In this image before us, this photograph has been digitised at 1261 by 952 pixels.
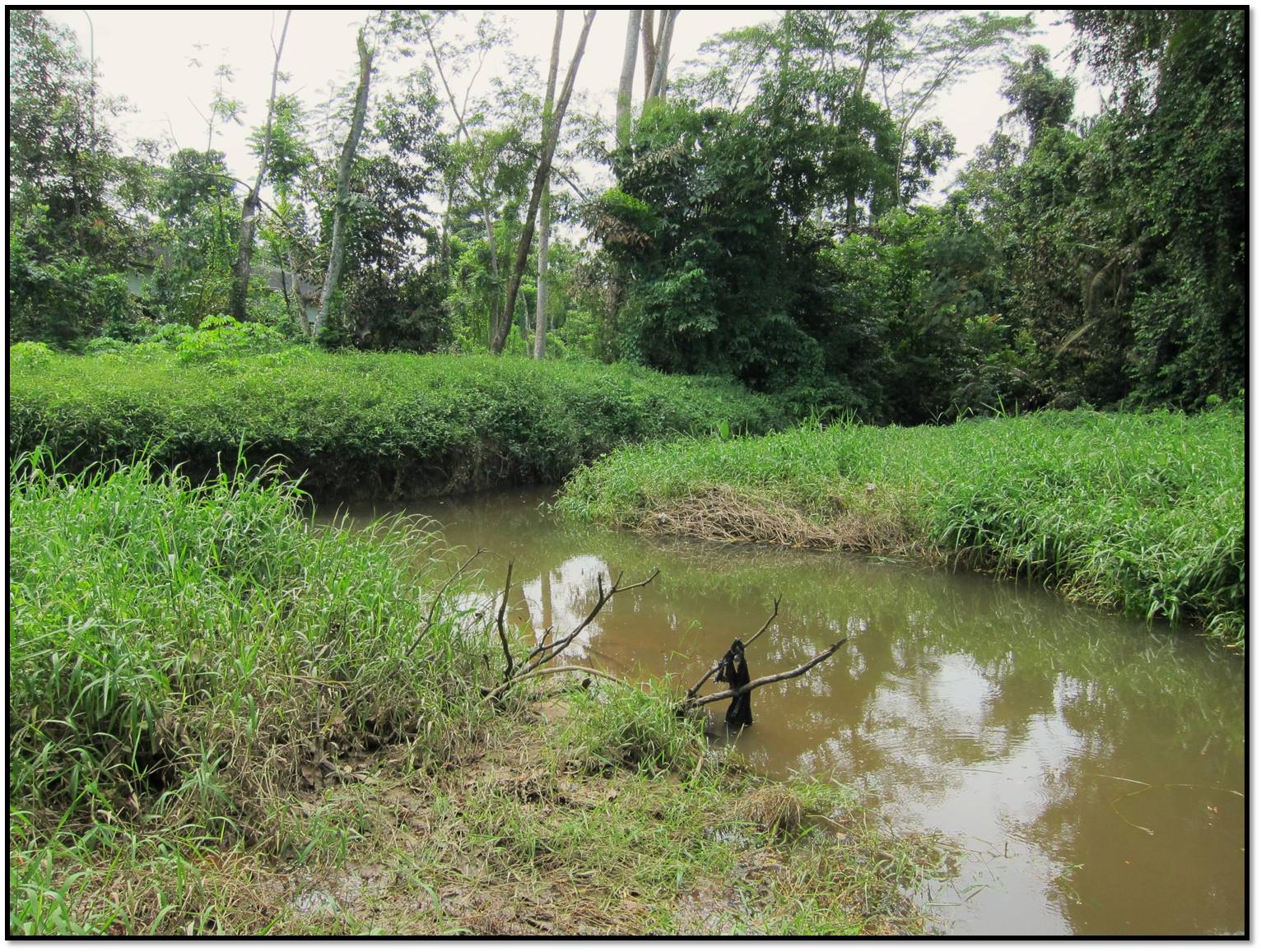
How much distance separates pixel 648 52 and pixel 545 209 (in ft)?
13.5

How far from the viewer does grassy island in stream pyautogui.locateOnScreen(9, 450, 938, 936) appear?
2064 millimetres

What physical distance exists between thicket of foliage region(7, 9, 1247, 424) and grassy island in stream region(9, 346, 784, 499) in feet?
10.6

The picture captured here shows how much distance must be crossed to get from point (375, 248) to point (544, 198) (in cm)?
362

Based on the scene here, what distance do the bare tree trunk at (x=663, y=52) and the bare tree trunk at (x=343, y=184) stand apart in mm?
5971

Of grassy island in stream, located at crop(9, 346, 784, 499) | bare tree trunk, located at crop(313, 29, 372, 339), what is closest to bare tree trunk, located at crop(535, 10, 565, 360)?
bare tree trunk, located at crop(313, 29, 372, 339)

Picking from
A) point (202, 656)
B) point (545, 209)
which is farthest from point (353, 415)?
point (545, 209)

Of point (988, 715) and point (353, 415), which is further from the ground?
point (353, 415)

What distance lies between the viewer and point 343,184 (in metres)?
14.1

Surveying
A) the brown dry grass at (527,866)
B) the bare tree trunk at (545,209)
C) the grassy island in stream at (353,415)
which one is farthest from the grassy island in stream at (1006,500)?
the bare tree trunk at (545,209)

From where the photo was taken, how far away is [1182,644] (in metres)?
4.53

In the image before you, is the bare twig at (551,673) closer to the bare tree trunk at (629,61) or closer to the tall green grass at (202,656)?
the tall green grass at (202,656)

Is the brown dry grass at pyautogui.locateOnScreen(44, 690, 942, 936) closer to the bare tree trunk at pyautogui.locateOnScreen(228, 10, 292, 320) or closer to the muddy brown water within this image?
the muddy brown water

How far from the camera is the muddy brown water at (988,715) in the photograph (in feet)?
7.98

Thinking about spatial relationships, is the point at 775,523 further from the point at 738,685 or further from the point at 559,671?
the point at 559,671
